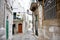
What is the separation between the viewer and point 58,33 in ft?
11.6

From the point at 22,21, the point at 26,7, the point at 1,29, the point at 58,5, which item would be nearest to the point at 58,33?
the point at 58,5

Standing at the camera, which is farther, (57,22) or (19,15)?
(19,15)

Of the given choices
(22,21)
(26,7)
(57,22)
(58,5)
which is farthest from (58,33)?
(26,7)

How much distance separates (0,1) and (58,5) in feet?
19.3

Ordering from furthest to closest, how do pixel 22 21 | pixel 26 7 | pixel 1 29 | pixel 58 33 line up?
pixel 26 7 < pixel 22 21 < pixel 1 29 < pixel 58 33

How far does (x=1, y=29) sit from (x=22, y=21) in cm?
2172

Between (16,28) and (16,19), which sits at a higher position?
(16,19)

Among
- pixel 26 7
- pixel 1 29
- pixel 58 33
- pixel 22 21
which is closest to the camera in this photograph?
pixel 58 33

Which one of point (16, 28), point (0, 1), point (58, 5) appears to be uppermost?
point (0, 1)

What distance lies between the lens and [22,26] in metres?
30.7

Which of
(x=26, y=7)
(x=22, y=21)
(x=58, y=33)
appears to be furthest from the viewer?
(x=26, y=7)

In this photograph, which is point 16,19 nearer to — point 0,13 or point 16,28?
Result: point 16,28

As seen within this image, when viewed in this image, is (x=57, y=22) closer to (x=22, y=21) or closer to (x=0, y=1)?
(x=0, y=1)

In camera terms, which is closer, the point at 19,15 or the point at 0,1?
the point at 0,1
